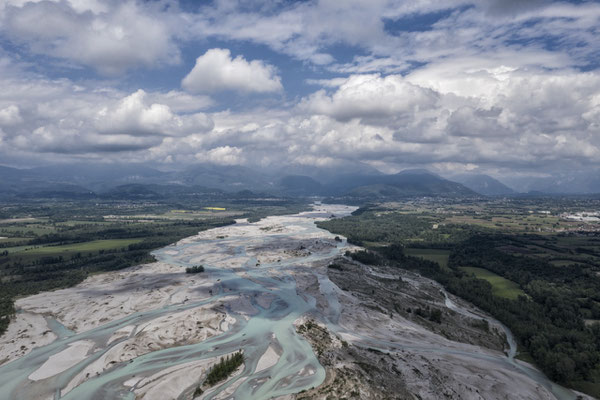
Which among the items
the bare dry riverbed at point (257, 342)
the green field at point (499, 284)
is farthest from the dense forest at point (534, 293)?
the bare dry riverbed at point (257, 342)

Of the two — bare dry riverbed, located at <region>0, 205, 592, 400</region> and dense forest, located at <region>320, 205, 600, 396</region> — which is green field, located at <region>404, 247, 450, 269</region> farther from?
bare dry riverbed, located at <region>0, 205, 592, 400</region>

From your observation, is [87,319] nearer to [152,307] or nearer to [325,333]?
[152,307]

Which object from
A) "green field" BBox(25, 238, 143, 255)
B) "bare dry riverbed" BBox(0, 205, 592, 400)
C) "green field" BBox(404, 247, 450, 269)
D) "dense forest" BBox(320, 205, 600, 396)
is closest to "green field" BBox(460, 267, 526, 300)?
"dense forest" BBox(320, 205, 600, 396)

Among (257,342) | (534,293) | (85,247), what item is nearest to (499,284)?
(534,293)

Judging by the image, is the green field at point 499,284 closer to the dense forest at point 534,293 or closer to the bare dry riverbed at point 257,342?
the dense forest at point 534,293

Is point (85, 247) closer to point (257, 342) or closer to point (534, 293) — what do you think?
point (257, 342)

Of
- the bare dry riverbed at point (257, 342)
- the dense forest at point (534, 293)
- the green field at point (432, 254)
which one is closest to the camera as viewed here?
the bare dry riverbed at point (257, 342)
